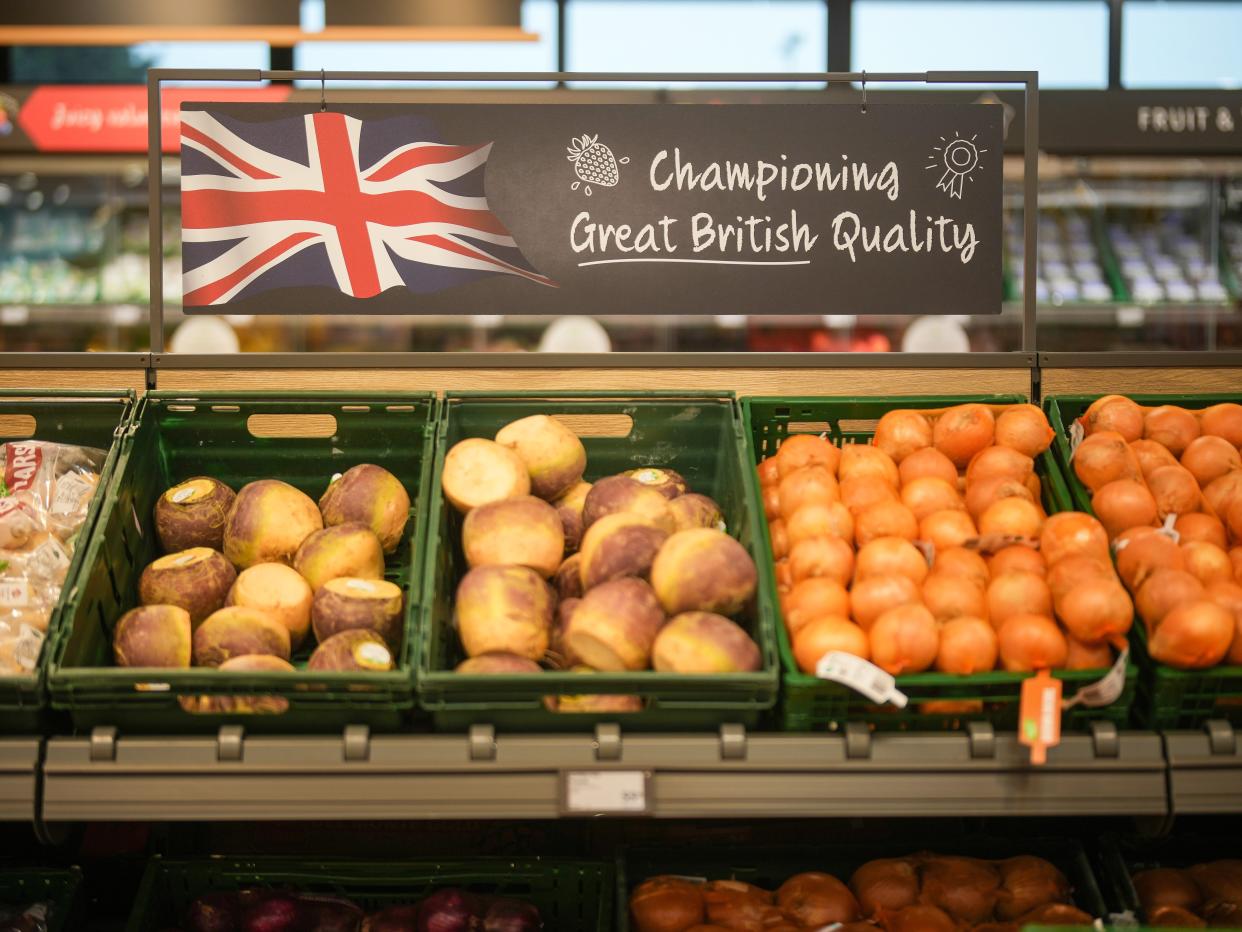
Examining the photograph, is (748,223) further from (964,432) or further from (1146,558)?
(1146,558)

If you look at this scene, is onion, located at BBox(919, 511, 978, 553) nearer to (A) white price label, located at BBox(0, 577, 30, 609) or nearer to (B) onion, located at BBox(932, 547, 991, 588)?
(B) onion, located at BBox(932, 547, 991, 588)

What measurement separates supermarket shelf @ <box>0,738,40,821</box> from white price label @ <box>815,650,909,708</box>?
109 centimetres

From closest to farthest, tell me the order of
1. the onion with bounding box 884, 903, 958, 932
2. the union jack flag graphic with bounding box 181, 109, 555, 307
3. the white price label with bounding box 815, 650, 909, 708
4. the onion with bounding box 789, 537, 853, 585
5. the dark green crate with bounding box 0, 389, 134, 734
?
the white price label with bounding box 815, 650, 909, 708
the onion with bounding box 789, 537, 853, 585
the onion with bounding box 884, 903, 958, 932
the dark green crate with bounding box 0, 389, 134, 734
the union jack flag graphic with bounding box 181, 109, 555, 307

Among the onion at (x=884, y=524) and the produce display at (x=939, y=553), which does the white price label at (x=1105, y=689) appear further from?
the onion at (x=884, y=524)

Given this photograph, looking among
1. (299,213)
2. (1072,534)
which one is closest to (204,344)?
(299,213)

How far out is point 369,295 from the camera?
2107 mm

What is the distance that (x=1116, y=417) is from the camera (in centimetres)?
200

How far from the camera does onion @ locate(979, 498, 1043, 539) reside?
1.79 m

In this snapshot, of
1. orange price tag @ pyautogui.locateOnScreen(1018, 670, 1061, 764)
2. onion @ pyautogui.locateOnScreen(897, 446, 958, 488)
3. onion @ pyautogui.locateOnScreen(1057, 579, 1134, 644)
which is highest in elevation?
onion @ pyautogui.locateOnScreen(897, 446, 958, 488)

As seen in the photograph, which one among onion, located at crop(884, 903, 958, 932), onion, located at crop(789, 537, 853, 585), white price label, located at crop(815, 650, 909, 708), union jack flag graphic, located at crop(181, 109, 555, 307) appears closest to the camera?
white price label, located at crop(815, 650, 909, 708)

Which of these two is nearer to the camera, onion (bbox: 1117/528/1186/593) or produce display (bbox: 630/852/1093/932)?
onion (bbox: 1117/528/1186/593)

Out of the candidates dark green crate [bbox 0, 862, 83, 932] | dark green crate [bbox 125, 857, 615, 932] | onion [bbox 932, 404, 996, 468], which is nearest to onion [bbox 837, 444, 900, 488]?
onion [bbox 932, 404, 996, 468]

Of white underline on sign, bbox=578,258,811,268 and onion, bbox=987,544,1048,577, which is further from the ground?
white underline on sign, bbox=578,258,811,268

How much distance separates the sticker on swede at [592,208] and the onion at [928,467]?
0.32 m
